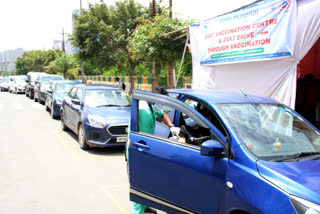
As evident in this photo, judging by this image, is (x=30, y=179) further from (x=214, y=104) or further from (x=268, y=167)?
(x=268, y=167)

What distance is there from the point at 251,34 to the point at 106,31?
16212mm

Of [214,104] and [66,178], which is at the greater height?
[214,104]

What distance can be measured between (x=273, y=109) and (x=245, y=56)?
129 inches

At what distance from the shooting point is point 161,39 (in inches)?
393

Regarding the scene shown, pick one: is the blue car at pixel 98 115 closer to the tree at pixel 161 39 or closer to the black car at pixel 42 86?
the tree at pixel 161 39

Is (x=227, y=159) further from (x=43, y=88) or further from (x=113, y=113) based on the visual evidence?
(x=43, y=88)

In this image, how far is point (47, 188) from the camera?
5.09 m

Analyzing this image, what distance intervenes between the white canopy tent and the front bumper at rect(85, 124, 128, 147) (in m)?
2.67

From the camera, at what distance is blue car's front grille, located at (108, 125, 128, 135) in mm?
7172

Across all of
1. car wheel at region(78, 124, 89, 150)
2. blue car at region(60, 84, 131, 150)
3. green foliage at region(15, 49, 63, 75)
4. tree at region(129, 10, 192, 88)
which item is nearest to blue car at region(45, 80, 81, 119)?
blue car at region(60, 84, 131, 150)

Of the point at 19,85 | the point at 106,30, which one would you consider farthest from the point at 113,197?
the point at 19,85

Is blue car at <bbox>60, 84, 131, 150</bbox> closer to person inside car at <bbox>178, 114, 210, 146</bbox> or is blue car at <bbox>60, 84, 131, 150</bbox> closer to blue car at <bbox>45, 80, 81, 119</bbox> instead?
blue car at <bbox>45, 80, 81, 119</bbox>

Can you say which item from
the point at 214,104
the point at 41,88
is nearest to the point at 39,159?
the point at 214,104

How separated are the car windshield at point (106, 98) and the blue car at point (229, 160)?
15.1 feet
